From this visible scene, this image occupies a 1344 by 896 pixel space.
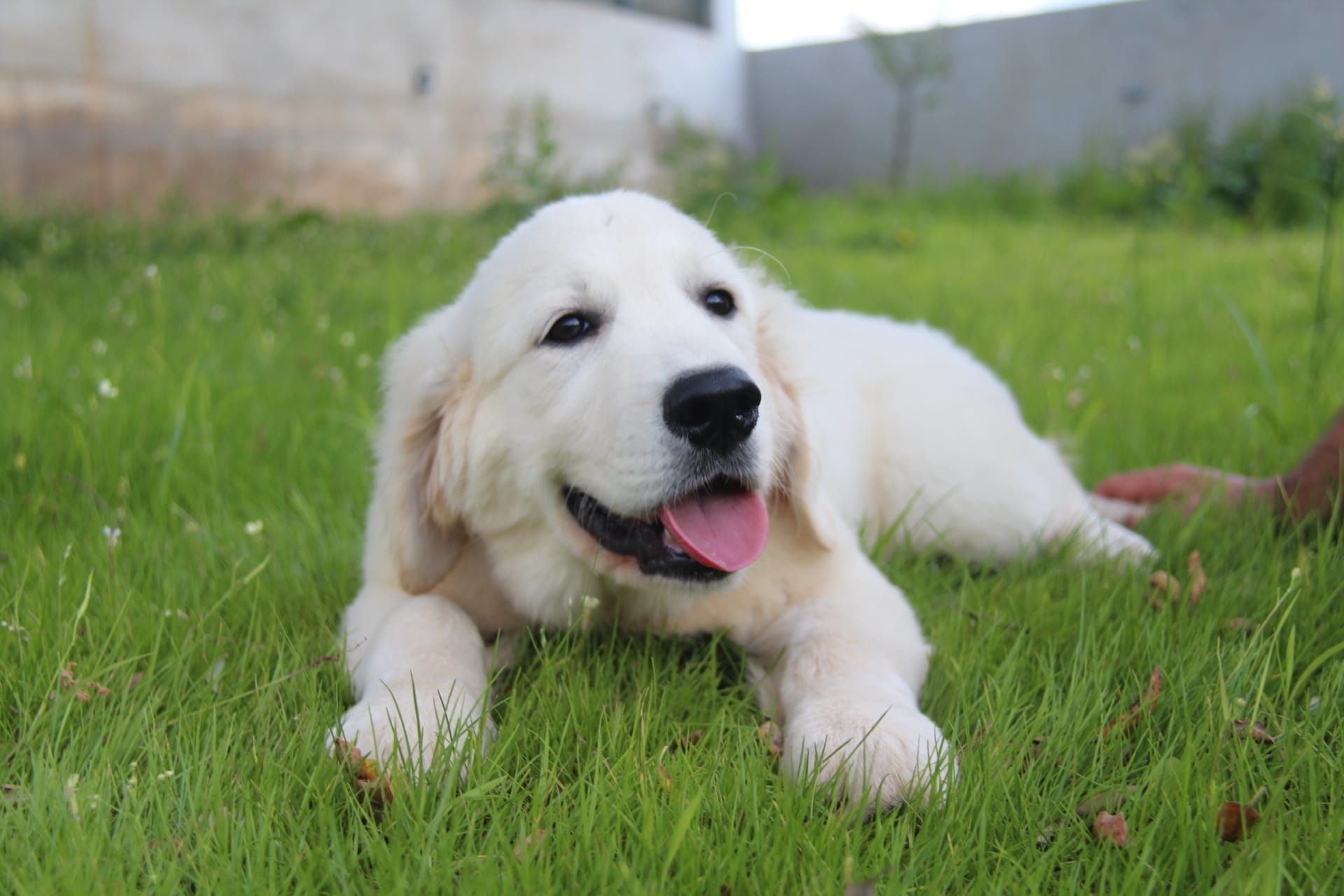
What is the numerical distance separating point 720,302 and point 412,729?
115 cm

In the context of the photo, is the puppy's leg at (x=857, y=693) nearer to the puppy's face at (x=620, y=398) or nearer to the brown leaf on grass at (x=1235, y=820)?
the puppy's face at (x=620, y=398)

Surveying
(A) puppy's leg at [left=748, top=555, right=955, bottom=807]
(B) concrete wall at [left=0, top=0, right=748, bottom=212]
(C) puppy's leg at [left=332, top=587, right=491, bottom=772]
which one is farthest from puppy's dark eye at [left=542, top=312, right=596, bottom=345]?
(B) concrete wall at [left=0, top=0, right=748, bottom=212]

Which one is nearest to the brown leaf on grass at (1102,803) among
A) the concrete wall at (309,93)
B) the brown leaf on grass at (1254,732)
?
the brown leaf on grass at (1254,732)

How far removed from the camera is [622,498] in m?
1.99

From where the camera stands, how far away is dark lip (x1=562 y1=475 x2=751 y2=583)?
203 cm

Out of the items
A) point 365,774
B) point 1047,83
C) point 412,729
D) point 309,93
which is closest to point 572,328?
point 412,729

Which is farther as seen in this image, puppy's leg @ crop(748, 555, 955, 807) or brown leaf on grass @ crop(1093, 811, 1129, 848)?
puppy's leg @ crop(748, 555, 955, 807)

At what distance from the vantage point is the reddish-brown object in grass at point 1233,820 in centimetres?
148

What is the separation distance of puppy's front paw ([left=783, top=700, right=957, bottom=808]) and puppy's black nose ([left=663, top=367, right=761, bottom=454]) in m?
0.52

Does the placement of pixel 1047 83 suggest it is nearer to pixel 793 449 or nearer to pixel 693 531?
pixel 793 449

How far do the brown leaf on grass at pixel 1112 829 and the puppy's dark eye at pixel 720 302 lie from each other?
129 cm

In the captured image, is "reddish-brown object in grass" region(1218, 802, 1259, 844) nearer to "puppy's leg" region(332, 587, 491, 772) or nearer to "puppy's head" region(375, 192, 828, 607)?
"puppy's head" region(375, 192, 828, 607)

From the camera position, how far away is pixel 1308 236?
930 cm

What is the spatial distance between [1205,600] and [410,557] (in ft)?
5.69
